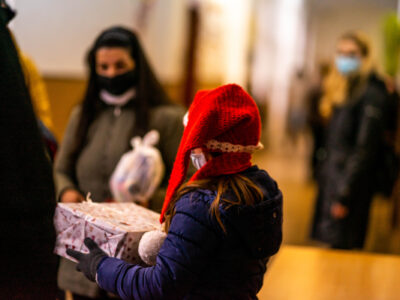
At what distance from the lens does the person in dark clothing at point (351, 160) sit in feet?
11.9


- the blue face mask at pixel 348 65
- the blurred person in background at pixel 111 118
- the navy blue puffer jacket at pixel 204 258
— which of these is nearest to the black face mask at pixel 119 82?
the blurred person in background at pixel 111 118

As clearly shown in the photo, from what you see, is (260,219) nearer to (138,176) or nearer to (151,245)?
(151,245)

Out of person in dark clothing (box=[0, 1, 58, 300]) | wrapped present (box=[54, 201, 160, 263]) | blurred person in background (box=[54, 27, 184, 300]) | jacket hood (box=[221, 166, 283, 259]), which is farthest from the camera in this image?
blurred person in background (box=[54, 27, 184, 300])

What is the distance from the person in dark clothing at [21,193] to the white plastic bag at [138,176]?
31.3 inches

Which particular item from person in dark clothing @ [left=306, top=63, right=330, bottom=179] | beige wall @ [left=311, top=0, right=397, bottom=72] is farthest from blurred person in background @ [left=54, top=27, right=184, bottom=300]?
beige wall @ [left=311, top=0, right=397, bottom=72]

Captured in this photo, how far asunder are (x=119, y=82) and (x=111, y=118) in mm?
158

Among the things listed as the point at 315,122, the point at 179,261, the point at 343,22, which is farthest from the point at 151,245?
the point at 343,22

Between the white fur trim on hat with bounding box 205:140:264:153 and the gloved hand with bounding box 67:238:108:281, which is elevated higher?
the white fur trim on hat with bounding box 205:140:264:153

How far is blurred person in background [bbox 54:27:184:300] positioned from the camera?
211 centimetres

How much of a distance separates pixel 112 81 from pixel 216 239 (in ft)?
3.63

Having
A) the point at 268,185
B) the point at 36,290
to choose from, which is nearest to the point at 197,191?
the point at 268,185

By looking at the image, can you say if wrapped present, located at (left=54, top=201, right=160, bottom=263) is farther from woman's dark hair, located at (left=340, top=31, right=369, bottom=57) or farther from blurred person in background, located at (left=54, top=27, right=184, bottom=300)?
woman's dark hair, located at (left=340, top=31, right=369, bottom=57)

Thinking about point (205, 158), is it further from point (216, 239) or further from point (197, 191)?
point (216, 239)

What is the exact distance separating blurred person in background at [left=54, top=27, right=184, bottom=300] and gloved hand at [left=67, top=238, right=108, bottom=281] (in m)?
0.66
